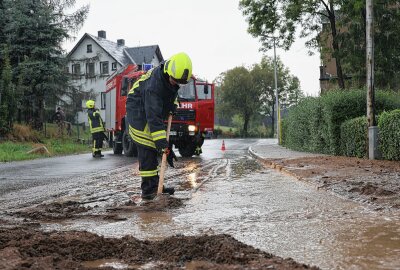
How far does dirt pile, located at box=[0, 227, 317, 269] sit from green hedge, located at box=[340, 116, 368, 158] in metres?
11.5

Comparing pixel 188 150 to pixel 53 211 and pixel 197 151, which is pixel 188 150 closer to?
pixel 197 151

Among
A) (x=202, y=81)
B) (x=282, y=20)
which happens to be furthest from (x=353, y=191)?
(x=282, y=20)

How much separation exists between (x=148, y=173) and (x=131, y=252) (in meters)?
3.29

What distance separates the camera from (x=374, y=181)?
28.1 ft

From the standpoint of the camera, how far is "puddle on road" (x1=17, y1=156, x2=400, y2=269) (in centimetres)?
386

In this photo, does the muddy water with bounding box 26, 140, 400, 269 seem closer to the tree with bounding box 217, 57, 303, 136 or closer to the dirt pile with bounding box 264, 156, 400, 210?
the dirt pile with bounding box 264, 156, 400, 210

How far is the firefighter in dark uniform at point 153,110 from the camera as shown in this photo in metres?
6.86

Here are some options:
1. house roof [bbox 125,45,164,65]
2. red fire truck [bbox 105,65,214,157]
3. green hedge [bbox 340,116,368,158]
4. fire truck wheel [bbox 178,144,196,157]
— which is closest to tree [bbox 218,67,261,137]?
house roof [bbox 125,45,164,65]

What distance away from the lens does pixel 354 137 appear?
1546 centimetres

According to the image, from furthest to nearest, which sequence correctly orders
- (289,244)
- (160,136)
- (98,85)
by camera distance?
1. (98,85)
2. (160,136)
3. (289,244)

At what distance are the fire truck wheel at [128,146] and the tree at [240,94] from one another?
55.3 metres

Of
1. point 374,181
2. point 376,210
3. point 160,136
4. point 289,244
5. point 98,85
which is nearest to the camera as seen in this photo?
point 289,244

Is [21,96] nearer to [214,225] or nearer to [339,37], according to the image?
[339,37]

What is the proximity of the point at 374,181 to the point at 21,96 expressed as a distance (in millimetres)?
22850
